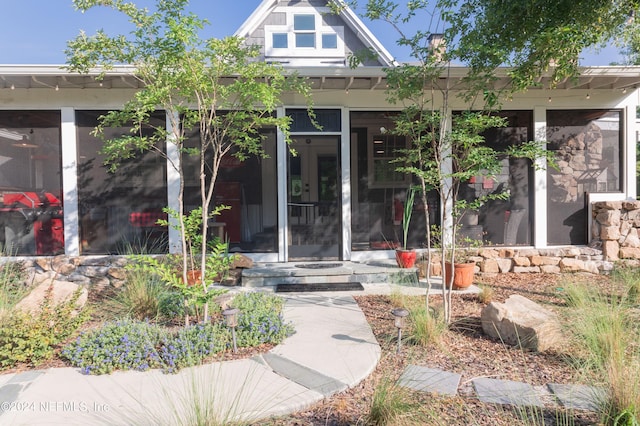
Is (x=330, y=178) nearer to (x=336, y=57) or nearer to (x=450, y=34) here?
(x=450, y=34)

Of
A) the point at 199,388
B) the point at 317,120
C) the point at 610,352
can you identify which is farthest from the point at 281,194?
the point at 610,352

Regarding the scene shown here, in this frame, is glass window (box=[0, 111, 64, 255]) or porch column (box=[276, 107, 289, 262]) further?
porch column (box=[276, 107, 289, 262])

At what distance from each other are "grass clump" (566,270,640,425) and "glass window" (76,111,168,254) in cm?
545

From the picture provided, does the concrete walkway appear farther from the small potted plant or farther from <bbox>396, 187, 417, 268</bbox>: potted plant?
<bbox>396, 187, 417, 268</bbox>: potted plant

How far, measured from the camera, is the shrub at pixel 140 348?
112 inches

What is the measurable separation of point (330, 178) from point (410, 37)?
9.34 feet

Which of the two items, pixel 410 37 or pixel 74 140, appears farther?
pixel 74 140

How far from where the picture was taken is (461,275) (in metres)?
5.22

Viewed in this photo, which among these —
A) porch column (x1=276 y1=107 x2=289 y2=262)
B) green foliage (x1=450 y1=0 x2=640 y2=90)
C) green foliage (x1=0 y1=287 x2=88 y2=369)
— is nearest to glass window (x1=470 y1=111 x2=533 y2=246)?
green foliage (x1=450 y1=0 x2=640 y2=90)

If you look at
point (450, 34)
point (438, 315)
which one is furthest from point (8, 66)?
point (438, 315)

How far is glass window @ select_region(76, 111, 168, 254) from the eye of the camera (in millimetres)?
6004

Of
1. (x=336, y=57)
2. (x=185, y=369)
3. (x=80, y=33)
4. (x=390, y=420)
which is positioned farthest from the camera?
(x=336, y=57)

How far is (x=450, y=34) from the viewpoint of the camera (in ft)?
12.2

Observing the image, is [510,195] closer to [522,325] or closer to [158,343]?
[522,325]
